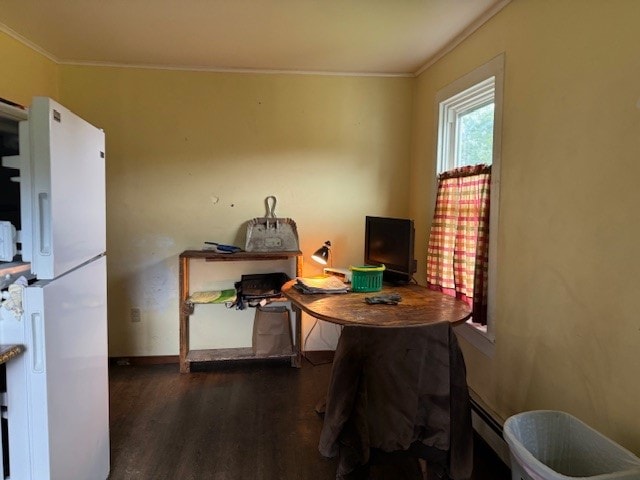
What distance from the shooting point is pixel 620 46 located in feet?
4.34

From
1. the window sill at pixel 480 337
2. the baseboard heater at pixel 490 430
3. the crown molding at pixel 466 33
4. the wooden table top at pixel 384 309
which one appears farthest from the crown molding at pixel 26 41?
the baseboard heater at pixel 490 430

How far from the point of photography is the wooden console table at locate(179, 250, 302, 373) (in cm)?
295

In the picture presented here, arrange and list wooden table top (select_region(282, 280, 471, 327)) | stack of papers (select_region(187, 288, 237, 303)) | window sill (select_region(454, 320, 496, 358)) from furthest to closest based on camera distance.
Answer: stack of papers (select_region(187, 288, 237, 303)), window sill (select_region(454, 320, 496, 358)), wooden table top (select_region(282, 280, 471, 327))

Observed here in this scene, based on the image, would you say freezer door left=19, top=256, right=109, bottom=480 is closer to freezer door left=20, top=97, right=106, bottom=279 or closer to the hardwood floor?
freezer door left=20, top=97, right=106, bottom=279

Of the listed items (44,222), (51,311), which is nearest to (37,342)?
(51,311)

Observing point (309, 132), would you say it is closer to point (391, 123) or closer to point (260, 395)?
point (391, 123)

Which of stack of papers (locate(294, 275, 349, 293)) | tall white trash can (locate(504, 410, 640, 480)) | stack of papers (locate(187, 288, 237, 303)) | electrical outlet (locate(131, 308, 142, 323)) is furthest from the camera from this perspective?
electrical outlet (locate(131, 308, 142, 323))

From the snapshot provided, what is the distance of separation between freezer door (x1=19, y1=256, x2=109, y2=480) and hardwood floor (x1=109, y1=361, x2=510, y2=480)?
347mm

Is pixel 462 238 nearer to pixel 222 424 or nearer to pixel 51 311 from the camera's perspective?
pixel 222 424

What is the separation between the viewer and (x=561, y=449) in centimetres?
142

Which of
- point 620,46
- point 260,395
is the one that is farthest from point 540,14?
point 260,395

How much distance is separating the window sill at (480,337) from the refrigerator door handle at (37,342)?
1992 mm

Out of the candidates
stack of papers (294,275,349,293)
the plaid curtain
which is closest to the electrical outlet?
stack of papers (294,275,349,293)

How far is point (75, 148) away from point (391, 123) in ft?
7.84
